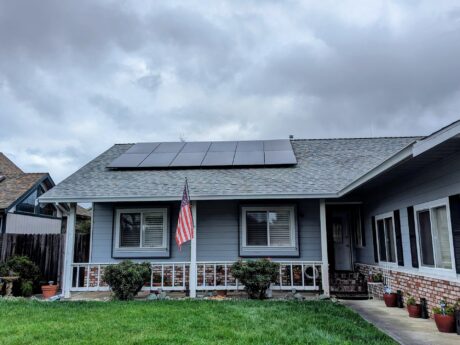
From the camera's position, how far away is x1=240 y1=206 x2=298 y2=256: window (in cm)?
996

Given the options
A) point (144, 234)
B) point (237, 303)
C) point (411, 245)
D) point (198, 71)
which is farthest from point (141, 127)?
point (411, 245)

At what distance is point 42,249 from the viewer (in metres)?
11.1

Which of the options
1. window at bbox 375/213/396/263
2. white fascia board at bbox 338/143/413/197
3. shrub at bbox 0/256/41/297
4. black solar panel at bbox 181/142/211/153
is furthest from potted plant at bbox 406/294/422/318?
shrub at bbox 0/256/41/297

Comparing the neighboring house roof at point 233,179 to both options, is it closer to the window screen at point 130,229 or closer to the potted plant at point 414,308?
the window screen at point 130,229

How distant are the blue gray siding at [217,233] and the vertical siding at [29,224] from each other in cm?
526

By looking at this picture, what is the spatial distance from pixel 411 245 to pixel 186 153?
7387 mm

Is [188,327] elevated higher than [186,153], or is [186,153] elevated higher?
[186,153]

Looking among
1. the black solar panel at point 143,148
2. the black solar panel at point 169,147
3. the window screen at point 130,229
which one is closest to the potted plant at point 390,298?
the window screen at point 130,229

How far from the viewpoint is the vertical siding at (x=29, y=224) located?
13.7 metres

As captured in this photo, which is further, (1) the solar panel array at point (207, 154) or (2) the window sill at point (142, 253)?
(1) the solar panel array at point (207, 154)

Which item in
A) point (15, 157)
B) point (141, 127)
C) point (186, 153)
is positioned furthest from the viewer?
point (15, 157)

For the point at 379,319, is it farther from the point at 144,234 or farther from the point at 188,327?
the point at 144,234

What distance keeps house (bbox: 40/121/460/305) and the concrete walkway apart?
64 centimetres

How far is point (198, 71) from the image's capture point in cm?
1579
